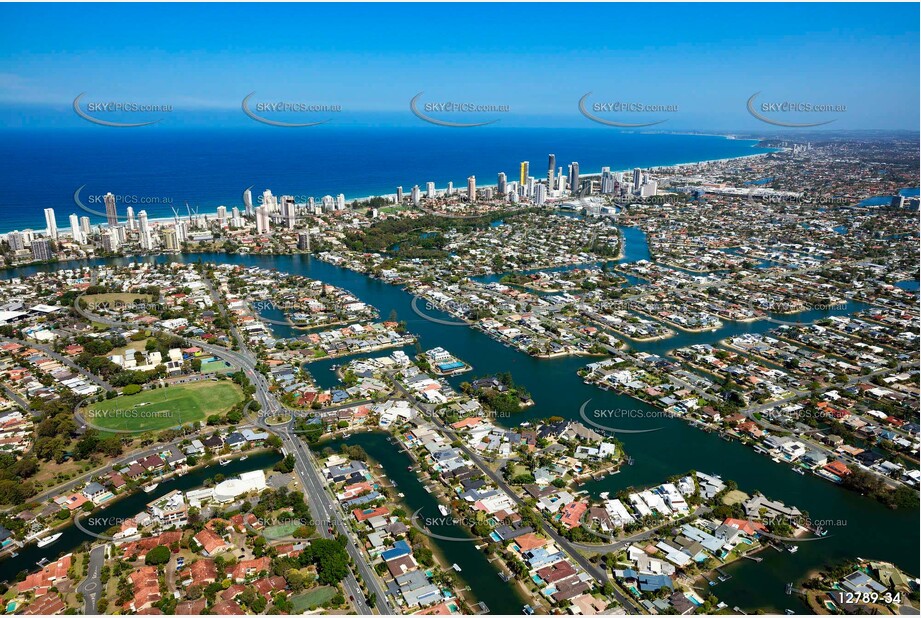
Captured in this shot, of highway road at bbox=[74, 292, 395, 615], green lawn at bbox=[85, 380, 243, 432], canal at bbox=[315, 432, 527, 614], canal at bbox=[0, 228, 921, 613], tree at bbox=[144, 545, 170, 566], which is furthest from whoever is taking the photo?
green lawn at bbox=[85, 380, 243, 432]

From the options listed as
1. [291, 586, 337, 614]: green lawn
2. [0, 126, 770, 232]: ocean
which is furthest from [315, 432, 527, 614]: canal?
[0, 126, 770, 232]: ocean

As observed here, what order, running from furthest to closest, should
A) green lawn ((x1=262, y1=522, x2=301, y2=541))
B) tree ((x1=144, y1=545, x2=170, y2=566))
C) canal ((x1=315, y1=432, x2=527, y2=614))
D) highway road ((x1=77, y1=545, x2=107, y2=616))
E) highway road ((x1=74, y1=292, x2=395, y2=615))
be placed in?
1. green lawn ((x1=262, y1=522, x2=301, y2=541))
2. tree ((x1=144, y1=545, x2=170, y2=566))
3. canal ((x1=315, y1=432, x2=527, y2=614))
4. highway road ((x1=74, y1=292, x2=395, y2=615))
5. highway road ((x1=77, y1=545, x2=107, y2=616))

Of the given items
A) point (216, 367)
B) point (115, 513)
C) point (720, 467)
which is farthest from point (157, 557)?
point (720, 467)

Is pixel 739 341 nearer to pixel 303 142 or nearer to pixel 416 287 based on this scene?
pixel 416 287

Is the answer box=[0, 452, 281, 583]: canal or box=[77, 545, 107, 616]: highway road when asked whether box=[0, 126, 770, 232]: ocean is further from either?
box=[77, 545, 107, 616]: highway road

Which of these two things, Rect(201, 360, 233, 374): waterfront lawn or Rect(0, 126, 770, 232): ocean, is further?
Rect(0, 126, 770, 232): ocean

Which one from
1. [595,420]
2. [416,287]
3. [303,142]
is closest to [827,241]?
[416,287]

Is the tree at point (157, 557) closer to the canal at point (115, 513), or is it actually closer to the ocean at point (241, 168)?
the canal at point (115, 513)

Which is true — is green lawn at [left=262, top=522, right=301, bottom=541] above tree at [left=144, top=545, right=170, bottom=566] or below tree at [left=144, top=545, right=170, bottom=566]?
below

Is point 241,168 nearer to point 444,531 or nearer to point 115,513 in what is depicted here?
point 115,513
